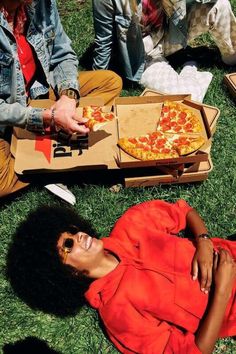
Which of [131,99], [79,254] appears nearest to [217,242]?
[79,254]

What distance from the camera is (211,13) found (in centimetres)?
588

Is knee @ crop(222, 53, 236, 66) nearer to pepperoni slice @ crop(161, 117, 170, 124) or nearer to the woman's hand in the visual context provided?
pepperoni slice @ crop(161, 117, 170, 124)

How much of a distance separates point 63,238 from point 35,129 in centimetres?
156

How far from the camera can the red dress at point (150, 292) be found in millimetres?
3586

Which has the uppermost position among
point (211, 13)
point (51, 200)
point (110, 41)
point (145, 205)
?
point (211, 13)

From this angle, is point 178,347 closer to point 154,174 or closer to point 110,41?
point 154,174

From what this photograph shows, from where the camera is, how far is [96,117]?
16.1 ft

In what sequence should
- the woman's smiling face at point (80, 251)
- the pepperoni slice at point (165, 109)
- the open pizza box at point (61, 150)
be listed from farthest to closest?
the pepperoni slice at point (165, 109) < the open pizza box at point (61, 150) < the woman's smiling face at point (80, 251)

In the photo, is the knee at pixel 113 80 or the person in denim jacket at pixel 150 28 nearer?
the knee at pixel 113 80

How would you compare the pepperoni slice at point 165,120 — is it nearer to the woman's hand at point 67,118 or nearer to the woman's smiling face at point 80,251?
the woman's hand at point 67,118

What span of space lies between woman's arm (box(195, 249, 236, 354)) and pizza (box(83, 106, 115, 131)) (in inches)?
77.2

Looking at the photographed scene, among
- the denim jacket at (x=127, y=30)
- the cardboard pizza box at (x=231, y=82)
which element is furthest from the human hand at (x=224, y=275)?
the denim jacket at (x=127, y=30)

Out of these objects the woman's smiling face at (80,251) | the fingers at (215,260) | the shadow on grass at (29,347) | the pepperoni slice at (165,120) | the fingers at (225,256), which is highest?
the pepperoni slice at (165,120)

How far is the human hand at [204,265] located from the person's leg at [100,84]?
233cm
